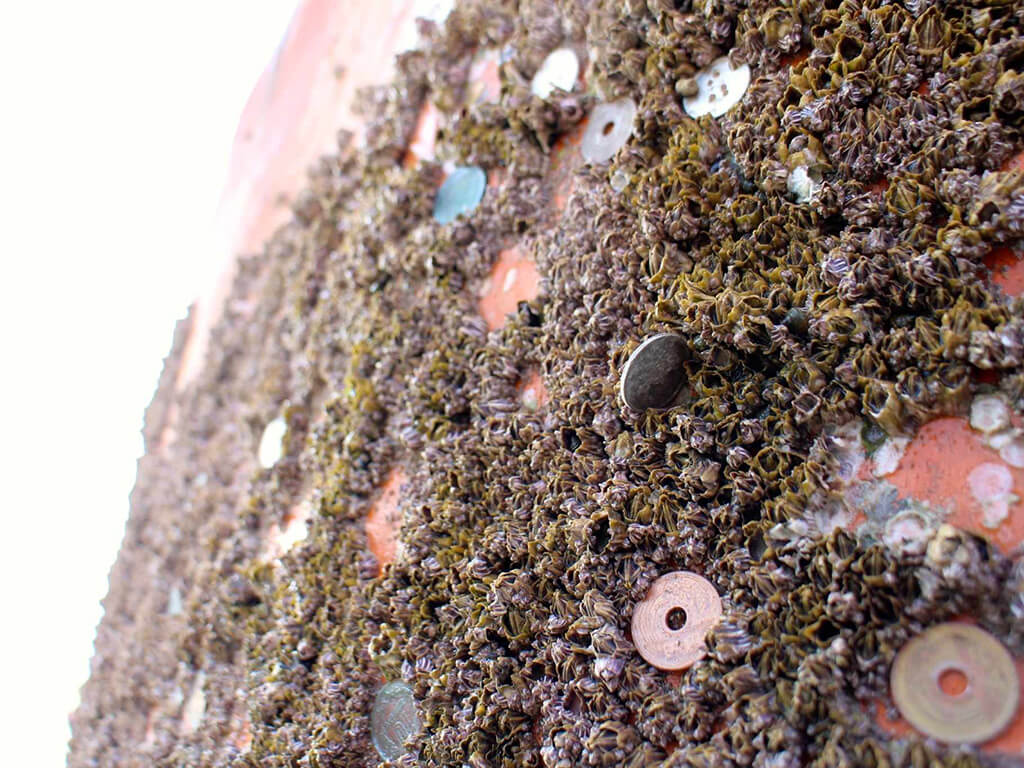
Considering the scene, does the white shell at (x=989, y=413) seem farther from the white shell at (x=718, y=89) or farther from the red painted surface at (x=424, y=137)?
the red painted surface at (x=424, y=137)

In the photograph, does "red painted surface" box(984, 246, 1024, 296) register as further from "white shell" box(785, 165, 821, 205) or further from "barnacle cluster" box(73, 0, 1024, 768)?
"white shell" box(785, 165, 821, 205)

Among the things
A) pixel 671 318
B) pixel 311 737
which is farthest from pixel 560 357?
pixel 311 737

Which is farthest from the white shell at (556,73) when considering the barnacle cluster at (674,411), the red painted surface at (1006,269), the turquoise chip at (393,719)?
the turquoise chip at (393,719)

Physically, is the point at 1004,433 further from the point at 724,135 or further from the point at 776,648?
the point at 724,135

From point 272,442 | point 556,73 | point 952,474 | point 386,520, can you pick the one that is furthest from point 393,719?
point 556,73

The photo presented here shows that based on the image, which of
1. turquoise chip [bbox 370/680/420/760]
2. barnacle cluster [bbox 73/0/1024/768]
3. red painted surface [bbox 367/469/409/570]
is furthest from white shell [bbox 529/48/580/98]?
turquoise chip [bbox 370/680/420/760]

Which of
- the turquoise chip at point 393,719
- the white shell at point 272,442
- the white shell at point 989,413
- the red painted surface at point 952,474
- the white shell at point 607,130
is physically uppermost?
the white shell at point 607,130
